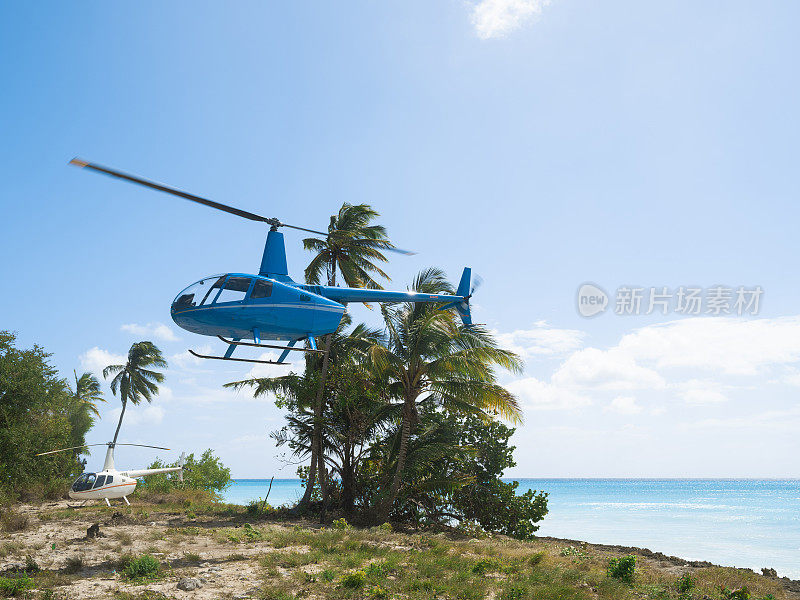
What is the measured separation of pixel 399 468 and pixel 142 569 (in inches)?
361

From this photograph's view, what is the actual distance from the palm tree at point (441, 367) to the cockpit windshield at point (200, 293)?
25.7 ft

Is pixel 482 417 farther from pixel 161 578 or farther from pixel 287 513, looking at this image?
pixel 161 578

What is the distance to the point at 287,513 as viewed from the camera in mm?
19734

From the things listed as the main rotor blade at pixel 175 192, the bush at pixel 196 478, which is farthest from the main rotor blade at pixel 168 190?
the bush at pixel 196 478

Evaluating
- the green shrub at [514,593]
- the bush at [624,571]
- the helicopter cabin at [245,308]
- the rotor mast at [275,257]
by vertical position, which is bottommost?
Result: the green shrub at [514,593]

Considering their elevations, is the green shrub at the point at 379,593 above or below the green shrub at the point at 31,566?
above

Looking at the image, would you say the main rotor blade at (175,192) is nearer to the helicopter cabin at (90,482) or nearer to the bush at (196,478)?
the helicopter cabin at (90,482)

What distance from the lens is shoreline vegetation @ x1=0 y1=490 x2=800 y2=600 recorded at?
8.85 meters

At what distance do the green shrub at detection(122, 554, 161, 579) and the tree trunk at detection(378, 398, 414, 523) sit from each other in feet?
28.4

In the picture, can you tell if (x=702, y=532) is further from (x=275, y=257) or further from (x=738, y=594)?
(x=275, y=257)

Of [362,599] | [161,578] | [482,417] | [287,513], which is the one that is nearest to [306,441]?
[287,513]

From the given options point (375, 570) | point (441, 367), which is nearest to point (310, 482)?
point (441, 367)

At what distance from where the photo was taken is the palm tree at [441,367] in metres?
17.1

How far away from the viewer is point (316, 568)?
10547 mm
